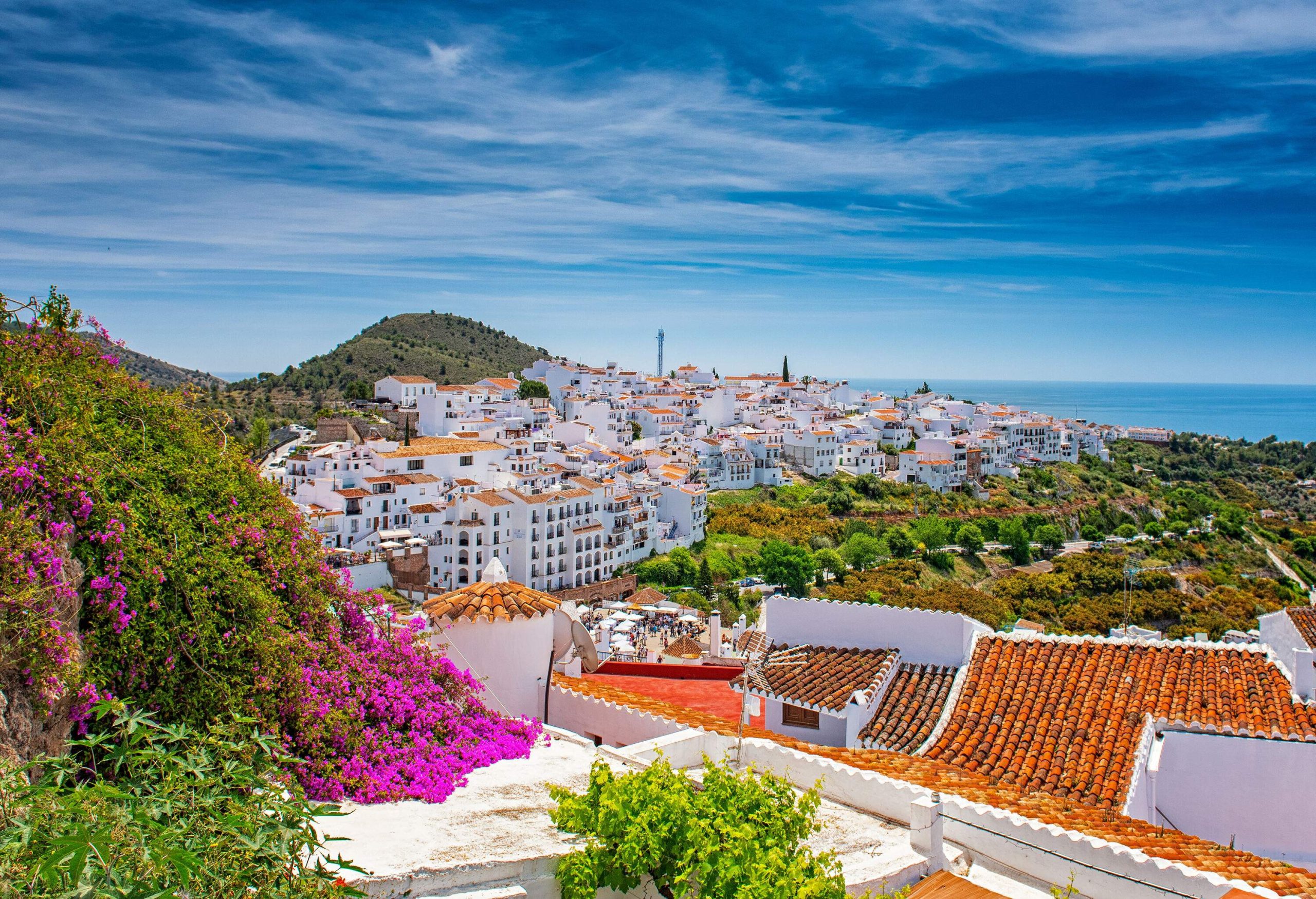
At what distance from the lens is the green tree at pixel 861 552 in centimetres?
5762

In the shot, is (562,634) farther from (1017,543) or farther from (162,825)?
(1017,543)

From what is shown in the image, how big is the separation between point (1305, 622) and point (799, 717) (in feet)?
35.0

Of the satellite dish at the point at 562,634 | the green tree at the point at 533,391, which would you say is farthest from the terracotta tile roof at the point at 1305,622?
the green tree at the point at 533,391

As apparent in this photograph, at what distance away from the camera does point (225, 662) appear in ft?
17.9

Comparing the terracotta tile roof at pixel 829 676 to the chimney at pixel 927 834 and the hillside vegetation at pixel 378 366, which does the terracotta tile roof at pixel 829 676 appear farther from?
the hillside vegetation at pixel 378 366

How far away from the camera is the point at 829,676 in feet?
31.8

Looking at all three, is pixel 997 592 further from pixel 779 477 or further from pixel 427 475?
A: pixel 427 475

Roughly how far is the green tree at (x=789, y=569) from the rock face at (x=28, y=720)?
48.4 meters

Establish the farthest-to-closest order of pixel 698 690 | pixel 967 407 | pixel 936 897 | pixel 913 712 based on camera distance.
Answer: pixel 967 407, pixel 698 690, pixel 913 712, pixel 936 897

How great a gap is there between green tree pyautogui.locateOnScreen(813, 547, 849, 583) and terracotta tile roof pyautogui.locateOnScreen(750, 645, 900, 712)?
44905mm

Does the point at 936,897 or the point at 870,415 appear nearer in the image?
Result: the point at 936,897

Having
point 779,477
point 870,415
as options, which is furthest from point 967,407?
point 779,477

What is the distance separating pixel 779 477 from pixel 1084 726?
210 ft

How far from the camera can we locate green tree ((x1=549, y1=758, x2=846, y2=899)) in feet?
14.4
